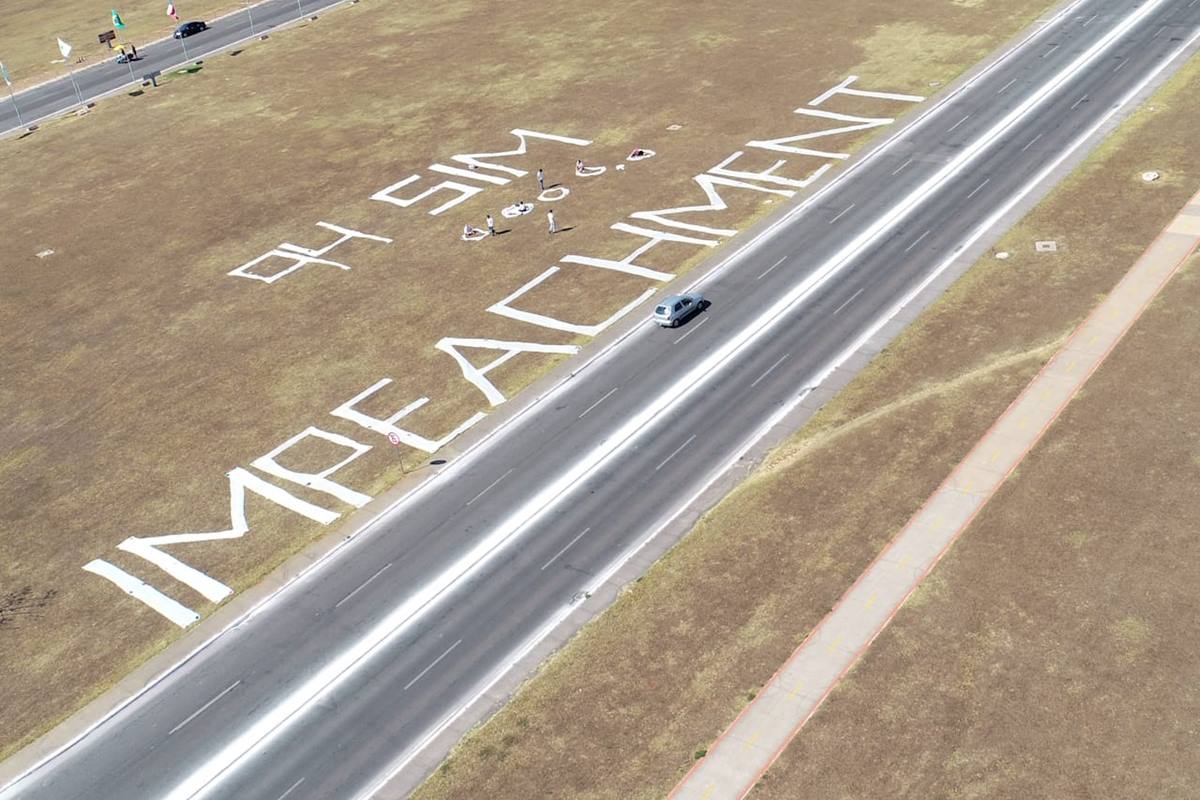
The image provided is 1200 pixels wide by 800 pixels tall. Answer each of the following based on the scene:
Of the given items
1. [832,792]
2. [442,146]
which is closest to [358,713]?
[832,792]

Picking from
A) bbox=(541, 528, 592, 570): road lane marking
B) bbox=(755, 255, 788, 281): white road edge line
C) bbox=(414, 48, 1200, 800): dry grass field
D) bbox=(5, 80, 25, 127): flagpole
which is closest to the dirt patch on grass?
bbox=(414, 48, 1200, 800): dry grass field

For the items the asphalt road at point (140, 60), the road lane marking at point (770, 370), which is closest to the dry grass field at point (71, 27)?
the asphalt road at point (140, 60)

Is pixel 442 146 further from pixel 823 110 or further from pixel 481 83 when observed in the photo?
pixel 823 110

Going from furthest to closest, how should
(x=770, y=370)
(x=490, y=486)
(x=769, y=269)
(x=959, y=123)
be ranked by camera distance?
(x=959, y=123) → (x=769, y=269) → (x=770, y=370) → (x=490, y=486)

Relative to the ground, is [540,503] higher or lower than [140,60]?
lower

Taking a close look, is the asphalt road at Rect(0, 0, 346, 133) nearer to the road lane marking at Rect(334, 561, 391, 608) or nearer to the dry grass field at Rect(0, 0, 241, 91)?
the dry grass field at Rect(0, 0, 241, 91)

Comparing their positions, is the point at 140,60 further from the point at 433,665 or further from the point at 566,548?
the point at 433,665

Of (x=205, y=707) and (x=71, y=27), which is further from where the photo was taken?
(x=71, y=27)

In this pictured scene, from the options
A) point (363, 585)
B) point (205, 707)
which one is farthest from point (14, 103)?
point (205, 707)
